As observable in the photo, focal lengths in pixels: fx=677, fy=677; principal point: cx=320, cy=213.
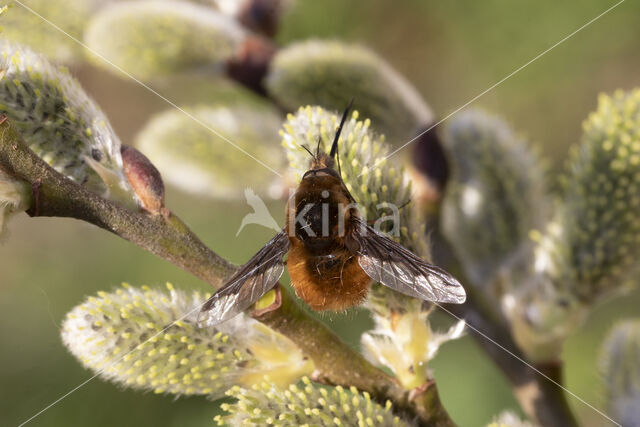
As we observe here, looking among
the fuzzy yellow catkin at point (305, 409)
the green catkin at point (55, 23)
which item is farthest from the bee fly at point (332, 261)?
the green catkin at point (55, 23)

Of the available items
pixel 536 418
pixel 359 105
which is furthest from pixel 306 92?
pixel 536 418

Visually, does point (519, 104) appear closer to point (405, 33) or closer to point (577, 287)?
point (405, 33)

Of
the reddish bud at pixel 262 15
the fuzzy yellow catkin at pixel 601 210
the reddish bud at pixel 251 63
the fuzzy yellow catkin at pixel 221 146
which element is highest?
the reddish bud at pixel 262 15

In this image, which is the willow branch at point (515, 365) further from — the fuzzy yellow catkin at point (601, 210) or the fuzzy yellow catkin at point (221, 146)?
the fuzzy yellow catkin at point (221, 146)

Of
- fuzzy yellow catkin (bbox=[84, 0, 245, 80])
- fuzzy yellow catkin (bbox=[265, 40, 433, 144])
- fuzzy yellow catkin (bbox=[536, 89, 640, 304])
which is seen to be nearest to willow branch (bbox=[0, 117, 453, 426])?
fuzzy yellow catkin (bbox=[536, 89, 640, 304])

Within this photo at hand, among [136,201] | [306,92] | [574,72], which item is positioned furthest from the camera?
[574,72]

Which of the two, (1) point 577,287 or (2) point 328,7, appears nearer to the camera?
(1) point 577,287
